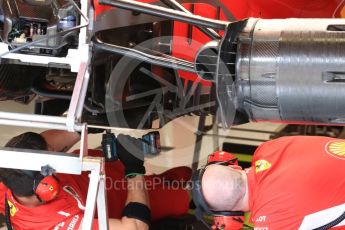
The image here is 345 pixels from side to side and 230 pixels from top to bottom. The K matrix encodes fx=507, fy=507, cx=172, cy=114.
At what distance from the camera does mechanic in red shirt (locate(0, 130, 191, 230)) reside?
63.9 inches

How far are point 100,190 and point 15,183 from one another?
583 mm

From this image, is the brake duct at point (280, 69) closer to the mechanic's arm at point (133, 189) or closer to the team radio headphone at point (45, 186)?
Answer: the team radio headphone at point (45, 186)

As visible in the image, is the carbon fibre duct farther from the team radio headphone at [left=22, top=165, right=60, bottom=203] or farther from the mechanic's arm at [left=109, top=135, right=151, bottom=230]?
the mechanic's arm at [left=109, top=135, right=151, bottom=230]

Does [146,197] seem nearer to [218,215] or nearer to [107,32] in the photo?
[218,215]

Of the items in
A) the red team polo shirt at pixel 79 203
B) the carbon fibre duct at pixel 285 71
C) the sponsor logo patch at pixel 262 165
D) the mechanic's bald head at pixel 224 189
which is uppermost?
the carbon fibre duct at pixel 285 71

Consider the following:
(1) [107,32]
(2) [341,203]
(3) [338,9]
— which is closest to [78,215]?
(1) [107,32]

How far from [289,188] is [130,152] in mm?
644

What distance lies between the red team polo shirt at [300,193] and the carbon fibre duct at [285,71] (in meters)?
0.31

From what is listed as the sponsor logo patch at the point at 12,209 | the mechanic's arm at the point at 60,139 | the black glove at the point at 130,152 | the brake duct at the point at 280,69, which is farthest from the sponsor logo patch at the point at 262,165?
the sponsor logo patch at the point at 12,209

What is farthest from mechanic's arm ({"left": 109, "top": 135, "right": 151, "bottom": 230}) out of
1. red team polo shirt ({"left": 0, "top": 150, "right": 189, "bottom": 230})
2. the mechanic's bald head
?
the mechanic's bald head

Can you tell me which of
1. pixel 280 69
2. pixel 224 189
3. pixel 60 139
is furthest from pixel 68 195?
pixel 280 69

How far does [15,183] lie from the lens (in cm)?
158

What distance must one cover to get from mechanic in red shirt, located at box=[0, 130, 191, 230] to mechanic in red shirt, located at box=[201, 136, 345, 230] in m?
0.43

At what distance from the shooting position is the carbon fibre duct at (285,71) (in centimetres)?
96
